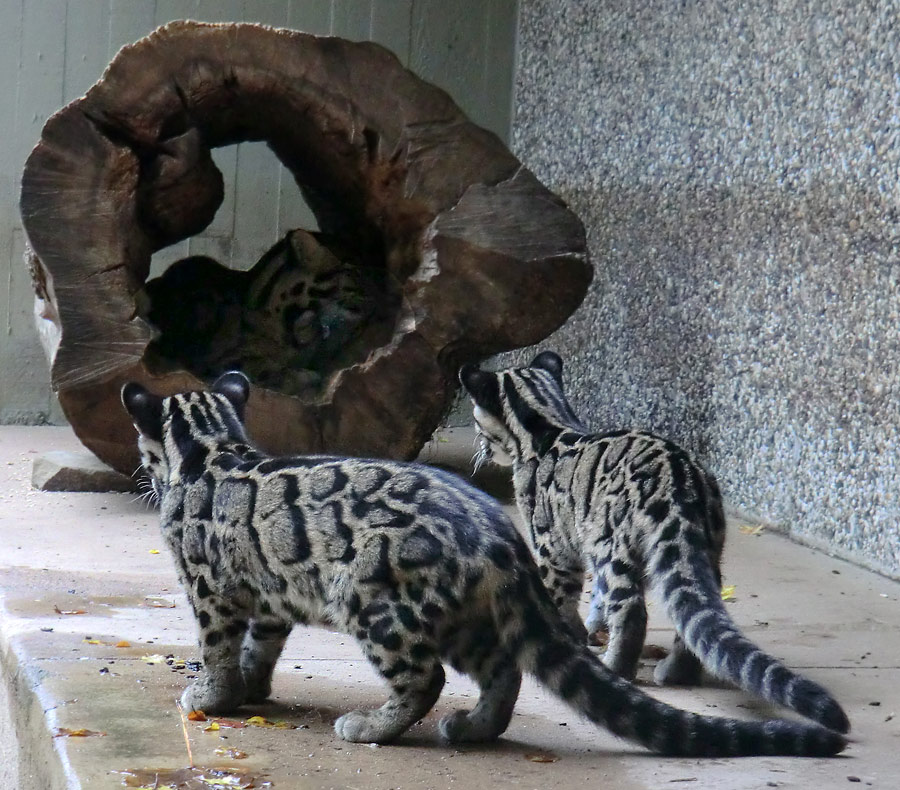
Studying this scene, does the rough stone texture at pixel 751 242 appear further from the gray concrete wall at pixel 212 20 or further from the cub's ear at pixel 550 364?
the cub's ear at pixel 550 364

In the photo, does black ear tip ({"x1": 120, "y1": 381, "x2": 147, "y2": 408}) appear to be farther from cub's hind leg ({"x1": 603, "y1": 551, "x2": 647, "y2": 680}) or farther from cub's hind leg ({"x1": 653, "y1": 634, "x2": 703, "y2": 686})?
cub's hind leg ({"x1": 653, "y1": 634, "x2": 703, "y2": 686})

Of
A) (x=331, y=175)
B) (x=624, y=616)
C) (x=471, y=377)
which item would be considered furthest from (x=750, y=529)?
(x=331, y=175)

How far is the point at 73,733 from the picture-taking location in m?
3.79

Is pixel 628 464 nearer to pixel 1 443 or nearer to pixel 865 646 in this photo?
pixel 865 646

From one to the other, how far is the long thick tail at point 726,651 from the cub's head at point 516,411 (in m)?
1.09

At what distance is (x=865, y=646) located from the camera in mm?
5125

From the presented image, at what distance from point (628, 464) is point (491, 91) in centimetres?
653

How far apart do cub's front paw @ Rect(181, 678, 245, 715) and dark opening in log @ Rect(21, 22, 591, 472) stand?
3.05m

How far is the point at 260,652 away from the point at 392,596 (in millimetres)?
686

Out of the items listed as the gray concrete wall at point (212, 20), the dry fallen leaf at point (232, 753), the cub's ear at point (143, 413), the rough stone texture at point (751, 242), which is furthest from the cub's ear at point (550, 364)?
the gray concrete wall at point (212, 20)

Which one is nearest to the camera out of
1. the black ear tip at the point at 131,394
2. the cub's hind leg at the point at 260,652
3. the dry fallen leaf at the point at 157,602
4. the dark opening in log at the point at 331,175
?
the cub's hind leg at the point at 260,652

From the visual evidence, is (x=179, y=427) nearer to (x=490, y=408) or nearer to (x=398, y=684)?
(x=398, y=684)

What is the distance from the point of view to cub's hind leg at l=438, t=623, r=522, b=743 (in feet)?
12.6

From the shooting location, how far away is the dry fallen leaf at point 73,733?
12.4ft
